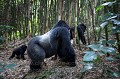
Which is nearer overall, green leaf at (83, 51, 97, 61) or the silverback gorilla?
green leaf at (83, 51, 97, 61)

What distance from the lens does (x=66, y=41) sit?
14.7 ft

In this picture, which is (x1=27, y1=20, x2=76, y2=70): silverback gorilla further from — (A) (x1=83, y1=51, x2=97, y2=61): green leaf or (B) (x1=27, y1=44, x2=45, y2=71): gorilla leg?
(A) (x1=83, y1=51, x2=97, y2=61): green leaf

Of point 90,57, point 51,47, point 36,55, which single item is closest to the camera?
point 90,57

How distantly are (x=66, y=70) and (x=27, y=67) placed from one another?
1331 mm

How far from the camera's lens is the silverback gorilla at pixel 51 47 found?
4328 millimetres

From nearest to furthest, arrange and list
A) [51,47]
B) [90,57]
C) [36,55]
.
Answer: [90,57]
[36,55]
[51,47]

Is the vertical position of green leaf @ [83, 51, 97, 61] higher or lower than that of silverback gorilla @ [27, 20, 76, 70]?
higher

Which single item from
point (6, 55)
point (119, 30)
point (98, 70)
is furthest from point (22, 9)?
point (119, 30)

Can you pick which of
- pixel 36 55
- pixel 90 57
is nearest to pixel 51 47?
pixel 36 55

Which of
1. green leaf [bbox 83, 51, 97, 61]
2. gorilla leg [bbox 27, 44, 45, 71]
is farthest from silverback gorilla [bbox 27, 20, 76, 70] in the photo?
green leaf [bbox 83, 51, 97, 61]

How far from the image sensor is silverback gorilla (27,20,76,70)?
4.33 meters

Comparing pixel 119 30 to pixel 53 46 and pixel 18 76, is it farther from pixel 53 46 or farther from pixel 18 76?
pixel 18 76

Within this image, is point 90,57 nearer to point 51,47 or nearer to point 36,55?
point 36,55

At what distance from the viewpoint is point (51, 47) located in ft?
14.7
